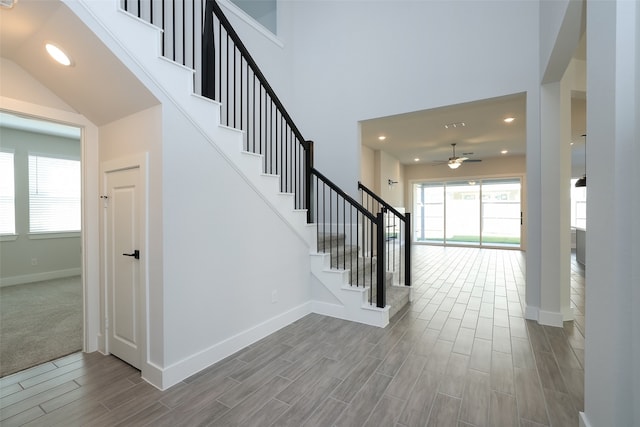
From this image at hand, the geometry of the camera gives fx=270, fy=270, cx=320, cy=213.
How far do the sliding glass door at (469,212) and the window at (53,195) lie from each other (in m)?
10.4

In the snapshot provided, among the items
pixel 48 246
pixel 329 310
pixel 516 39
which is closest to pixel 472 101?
pixel 516 39

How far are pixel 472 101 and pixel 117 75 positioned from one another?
13.1ft

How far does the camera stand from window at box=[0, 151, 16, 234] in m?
4.93

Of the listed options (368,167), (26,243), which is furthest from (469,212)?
(26,243)

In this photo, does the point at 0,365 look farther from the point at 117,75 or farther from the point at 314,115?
the point at 314,115

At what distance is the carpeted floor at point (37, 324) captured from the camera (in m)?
2.51

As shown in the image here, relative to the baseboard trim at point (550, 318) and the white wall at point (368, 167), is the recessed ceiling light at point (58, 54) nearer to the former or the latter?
the baseboard trim at point (550, 318)

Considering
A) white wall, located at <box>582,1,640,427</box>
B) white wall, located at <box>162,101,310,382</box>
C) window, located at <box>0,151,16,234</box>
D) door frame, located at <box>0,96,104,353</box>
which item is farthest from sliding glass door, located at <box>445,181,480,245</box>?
window, located at <box>0,151,16,234</box>

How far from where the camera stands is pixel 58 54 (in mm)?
1933

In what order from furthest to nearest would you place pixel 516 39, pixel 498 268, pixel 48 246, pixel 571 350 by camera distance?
1. pixel 498 268
2. pixel 48 246
3. pixel 516 39
4. pixel 571 350

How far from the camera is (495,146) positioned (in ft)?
24.8

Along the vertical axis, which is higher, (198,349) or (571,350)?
(198,349)

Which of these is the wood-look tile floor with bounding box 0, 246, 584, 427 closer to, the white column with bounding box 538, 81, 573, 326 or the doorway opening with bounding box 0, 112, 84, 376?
the white column with bounding box 538, 81, 573, 326

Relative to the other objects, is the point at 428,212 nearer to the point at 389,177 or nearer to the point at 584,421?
the point at 389,177
